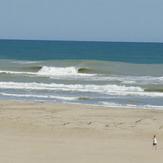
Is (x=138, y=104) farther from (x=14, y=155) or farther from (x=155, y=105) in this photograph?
(x=14, y=155)

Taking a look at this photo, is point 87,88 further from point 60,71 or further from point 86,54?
point 86,54

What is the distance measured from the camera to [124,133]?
63.1ft

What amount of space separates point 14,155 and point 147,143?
14.7 ft

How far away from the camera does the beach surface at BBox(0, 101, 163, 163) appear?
50.5 feet

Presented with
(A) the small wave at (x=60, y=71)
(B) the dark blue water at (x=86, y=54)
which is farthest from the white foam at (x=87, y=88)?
(B) the dark blue water at (x=86, y=54)

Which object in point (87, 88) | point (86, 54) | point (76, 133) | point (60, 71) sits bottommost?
point (76, 133)

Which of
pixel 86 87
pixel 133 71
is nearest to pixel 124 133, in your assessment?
pixel 86 87

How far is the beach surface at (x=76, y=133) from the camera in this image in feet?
50.5

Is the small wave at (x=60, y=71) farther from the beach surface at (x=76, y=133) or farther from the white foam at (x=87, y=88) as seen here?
the beach surface at (x=76, y=133)

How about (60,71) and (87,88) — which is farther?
(60,71)

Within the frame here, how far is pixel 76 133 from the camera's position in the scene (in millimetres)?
19109

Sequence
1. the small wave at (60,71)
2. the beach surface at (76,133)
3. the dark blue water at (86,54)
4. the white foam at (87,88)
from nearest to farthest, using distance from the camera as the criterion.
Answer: the beach surface at (76,133) → the white foam at (87,88) → the small wave at (60,71) → the dark blue water at (86,54)

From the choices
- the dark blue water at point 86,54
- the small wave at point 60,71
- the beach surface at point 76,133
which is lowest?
the beach surface at point 76,133

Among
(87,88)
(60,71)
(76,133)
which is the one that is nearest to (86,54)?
(60,71)
